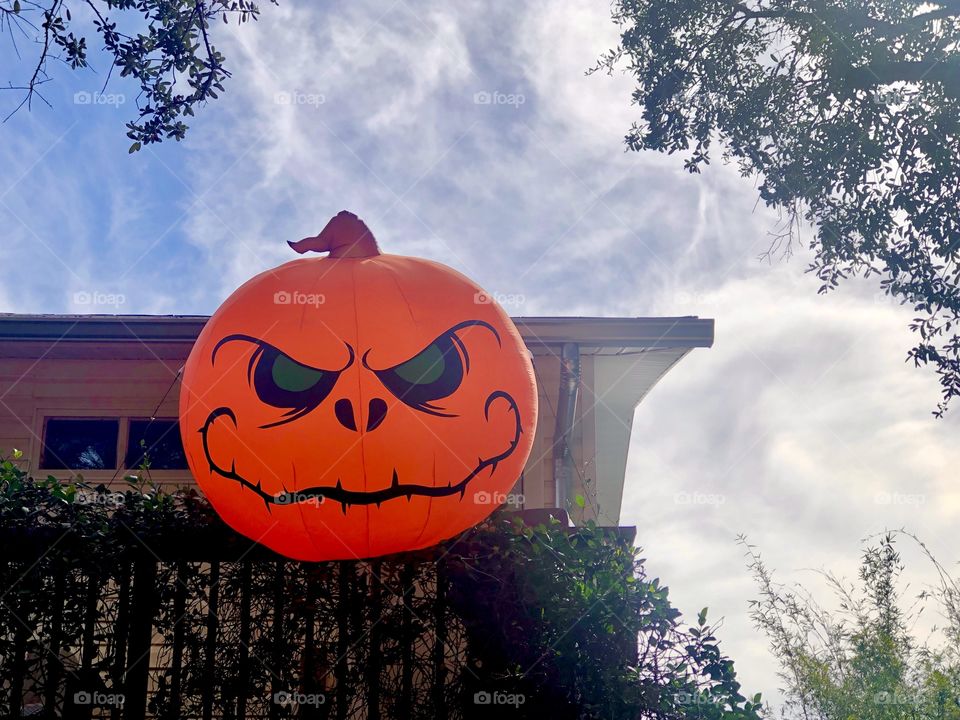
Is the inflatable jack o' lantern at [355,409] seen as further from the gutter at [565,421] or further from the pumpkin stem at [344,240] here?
the gutter at [565,421]

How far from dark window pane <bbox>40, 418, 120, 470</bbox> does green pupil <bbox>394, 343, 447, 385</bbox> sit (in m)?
7.90

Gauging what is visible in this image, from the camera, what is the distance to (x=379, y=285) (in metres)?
4.64

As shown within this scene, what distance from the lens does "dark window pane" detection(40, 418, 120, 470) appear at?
36.6 ft

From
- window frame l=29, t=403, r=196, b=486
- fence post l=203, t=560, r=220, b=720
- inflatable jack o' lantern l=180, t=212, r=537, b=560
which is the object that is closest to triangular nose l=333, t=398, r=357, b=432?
inflatable jack o' lantern l=180, t=212, r=537, b=560

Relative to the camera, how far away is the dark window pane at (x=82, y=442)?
11.2 metres

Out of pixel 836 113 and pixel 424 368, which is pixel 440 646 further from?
pixel 836 113

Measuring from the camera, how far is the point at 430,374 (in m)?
4.51

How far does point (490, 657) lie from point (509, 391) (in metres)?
1.54

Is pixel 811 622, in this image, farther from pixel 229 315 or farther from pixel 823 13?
pixel 823 13

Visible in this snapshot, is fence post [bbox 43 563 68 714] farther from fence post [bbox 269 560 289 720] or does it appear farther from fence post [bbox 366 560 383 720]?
fence post [bbox 366 560 383 720]

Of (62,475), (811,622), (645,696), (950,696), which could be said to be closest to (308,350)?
(645,696)

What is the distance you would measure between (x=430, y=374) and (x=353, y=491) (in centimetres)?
68

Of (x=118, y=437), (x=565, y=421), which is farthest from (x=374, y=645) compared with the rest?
(x=118, y=437)

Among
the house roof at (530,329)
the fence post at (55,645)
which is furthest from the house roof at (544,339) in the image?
the fence post at (55,645)
